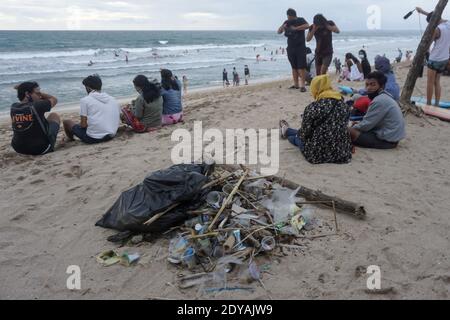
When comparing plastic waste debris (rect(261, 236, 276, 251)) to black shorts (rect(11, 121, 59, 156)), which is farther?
black shorts (rect(11, 121, 59, 156))

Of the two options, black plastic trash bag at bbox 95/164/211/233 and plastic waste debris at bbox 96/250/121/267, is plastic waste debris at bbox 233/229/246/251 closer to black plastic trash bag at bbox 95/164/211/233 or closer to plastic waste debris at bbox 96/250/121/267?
black plastic trash bag at bbox 95/164/211/233

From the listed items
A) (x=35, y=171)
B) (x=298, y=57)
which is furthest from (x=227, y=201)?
(x=298, y=57)

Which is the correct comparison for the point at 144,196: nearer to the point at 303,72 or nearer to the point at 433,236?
the point at 433,236

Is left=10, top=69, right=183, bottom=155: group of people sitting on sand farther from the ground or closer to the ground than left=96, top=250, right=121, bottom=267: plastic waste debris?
farther from the ground

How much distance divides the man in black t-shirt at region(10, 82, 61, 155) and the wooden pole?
537 cm

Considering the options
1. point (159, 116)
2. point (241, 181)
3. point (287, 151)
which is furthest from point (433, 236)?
point (159, 116)

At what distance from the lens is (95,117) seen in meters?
5.49

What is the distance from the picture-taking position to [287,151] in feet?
15.4

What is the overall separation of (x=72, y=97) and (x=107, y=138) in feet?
34.9

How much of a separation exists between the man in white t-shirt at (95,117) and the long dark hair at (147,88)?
480 mm

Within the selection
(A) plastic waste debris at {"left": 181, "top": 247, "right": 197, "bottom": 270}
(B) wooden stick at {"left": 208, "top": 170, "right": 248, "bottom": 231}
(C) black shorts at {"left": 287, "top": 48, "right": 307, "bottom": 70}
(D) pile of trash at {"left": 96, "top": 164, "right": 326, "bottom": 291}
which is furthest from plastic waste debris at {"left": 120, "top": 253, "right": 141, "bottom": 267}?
(C) black shorts at {"left": 287, "top": 48, "right": 307, "bottom": 70}

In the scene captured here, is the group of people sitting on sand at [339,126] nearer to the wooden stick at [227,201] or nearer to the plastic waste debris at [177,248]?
the wooden stick at [227,201]

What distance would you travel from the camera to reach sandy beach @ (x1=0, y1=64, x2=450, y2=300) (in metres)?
2.50

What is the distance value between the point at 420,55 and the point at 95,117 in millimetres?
5142
